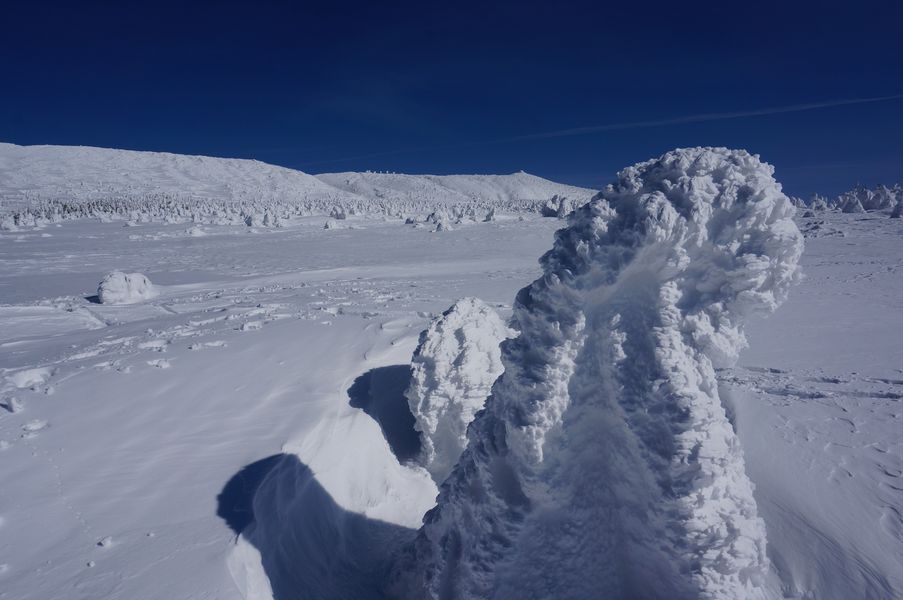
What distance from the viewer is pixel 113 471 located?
466 cm

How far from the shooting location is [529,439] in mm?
2812

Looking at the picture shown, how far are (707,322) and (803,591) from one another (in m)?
1.73

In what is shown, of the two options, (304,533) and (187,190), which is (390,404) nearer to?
(304,533)

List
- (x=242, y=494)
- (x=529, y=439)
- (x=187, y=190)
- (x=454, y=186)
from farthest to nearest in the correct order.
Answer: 1. (x=454, y=186)
2. (x=187, y=190)
3. (x=242, y=494)
4. (x=529, y=439)

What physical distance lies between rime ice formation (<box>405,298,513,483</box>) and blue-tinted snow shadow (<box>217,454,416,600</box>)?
4.29 feet

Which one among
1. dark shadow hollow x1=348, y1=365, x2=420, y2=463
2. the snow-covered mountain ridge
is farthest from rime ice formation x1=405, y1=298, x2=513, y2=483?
the snow-covered mountain ridge

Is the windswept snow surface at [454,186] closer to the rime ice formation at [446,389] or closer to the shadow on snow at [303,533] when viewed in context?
the rime ice formation at [446,389]

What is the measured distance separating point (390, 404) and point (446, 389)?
1261 mm

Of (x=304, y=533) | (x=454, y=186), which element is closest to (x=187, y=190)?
(x=454, y=186)

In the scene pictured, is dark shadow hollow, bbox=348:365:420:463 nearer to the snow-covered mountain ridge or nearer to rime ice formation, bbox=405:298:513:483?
rime ice formation, bbox=405:298:513:483

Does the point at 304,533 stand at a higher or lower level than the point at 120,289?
lower

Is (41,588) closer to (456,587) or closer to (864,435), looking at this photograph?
(456,587)

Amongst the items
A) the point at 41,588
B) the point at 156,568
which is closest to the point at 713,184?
the point at 156,568

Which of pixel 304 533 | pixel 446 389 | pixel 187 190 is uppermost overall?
pixel 187 190
